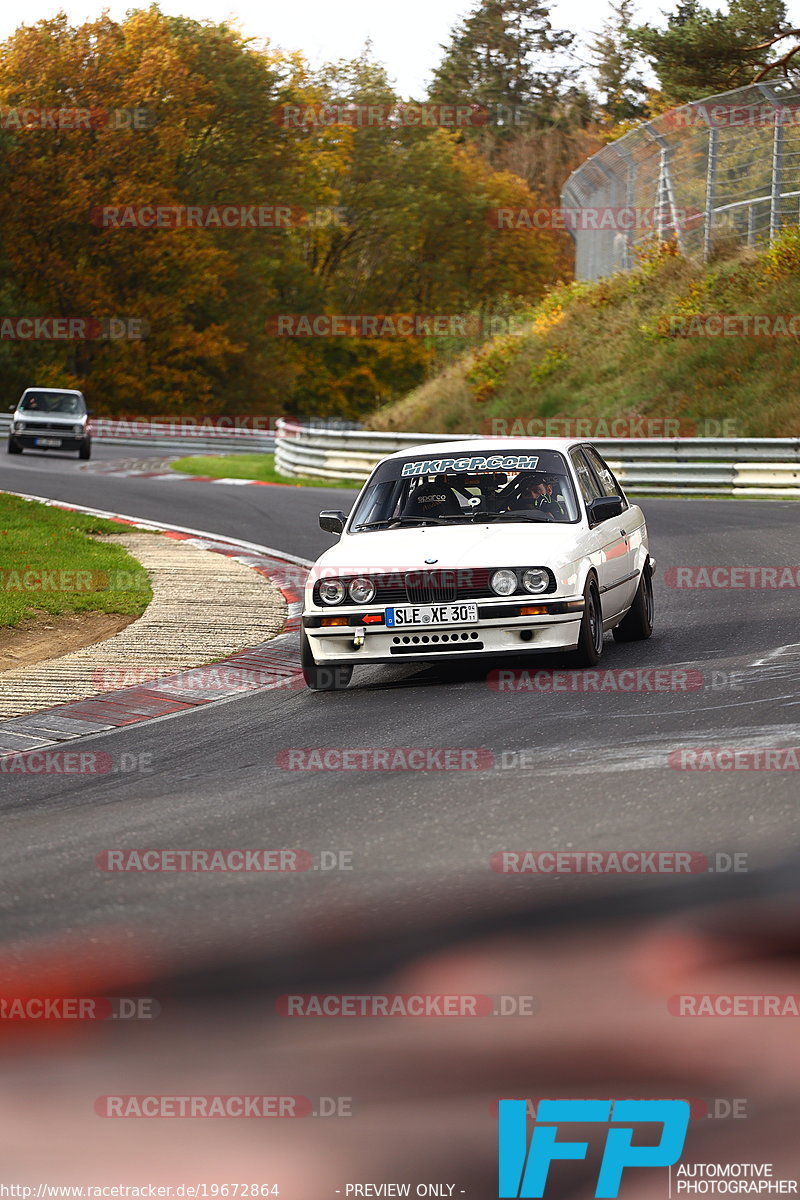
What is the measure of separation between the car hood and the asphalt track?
2.60 ft

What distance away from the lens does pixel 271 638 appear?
38.0 feet

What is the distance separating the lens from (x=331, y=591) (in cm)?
944

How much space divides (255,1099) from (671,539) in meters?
13.9

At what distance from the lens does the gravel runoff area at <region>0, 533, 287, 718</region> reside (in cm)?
972

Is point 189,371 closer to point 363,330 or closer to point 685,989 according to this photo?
point 363,330

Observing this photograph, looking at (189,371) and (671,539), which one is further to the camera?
(189,371)

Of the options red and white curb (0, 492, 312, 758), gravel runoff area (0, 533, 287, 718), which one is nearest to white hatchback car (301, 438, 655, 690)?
red and white curb (0, 492, 312, 758)

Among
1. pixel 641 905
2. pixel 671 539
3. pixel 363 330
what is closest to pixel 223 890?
pixel 641 905

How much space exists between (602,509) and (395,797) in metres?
4.07

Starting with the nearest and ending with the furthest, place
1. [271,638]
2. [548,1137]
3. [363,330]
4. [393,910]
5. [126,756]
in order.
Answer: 1. [548,1137]
2. [393,910]
3. [126,756]
4. [271,638]
5. [363,330]
